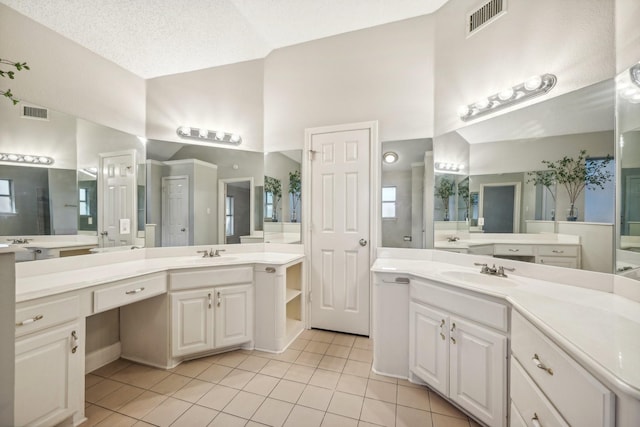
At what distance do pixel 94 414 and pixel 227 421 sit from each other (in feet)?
2.70

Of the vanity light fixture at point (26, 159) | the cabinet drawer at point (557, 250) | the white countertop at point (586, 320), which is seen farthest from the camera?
the vanity light fixture at point (26, 159)

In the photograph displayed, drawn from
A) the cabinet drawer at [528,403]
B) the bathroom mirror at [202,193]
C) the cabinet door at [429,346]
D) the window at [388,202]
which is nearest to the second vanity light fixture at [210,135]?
the bathroom mirror at [202,193]

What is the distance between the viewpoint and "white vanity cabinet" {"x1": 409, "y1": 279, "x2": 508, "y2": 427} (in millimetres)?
1287

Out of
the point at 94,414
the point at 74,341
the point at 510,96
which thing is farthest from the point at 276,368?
the point at 510,96

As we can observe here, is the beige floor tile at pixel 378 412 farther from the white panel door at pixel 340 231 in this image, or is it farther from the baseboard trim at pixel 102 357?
the baseboard trim at pixel 102 357

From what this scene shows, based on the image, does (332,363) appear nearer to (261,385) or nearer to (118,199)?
(261,385)

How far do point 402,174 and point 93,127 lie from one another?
2.62 m

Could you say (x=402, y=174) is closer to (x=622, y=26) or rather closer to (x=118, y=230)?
(x=622, y=26)

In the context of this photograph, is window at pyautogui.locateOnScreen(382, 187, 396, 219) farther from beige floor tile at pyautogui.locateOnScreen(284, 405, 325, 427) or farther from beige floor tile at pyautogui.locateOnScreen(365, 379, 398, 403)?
beige floor tile at pyautogui.locateOnScreen(284, 405, 325, 427)

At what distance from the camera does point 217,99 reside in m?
2.66

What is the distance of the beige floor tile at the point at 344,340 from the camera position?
2426 mm

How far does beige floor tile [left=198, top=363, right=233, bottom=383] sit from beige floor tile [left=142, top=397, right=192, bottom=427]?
241mm

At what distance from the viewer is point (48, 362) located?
4.36 ft

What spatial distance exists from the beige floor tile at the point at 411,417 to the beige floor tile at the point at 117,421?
1550 millimetres
